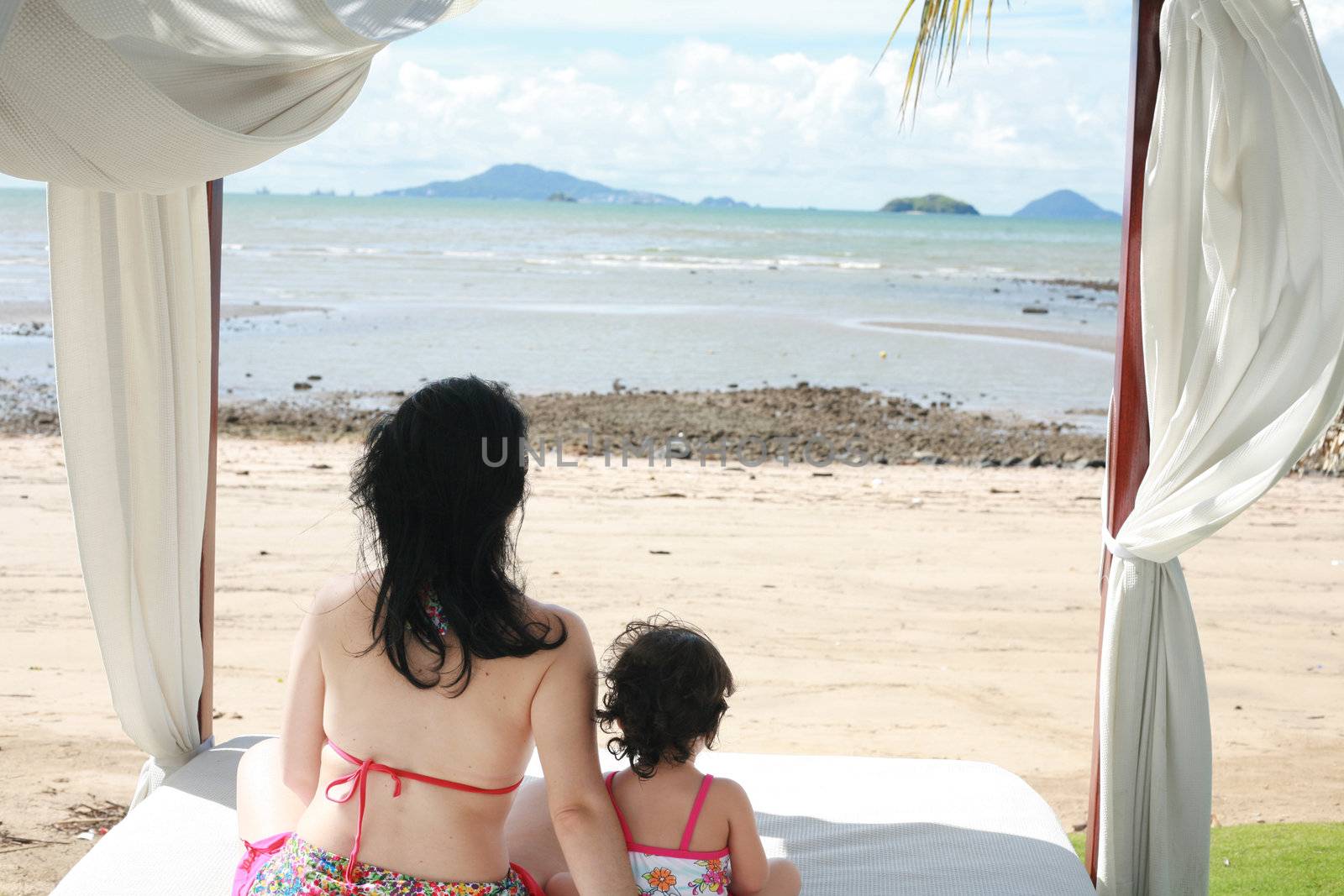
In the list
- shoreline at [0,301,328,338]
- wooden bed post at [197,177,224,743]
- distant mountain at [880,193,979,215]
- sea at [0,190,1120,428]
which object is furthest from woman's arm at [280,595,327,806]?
distant mountain at [880,193,979,215]

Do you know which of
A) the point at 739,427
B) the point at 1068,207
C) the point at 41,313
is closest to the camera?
the point at 739,427

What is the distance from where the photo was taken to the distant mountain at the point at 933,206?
4888cm

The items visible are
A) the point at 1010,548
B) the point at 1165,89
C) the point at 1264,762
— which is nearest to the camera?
the point at 1165,89

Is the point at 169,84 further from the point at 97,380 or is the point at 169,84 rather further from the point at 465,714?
the point at 465,714

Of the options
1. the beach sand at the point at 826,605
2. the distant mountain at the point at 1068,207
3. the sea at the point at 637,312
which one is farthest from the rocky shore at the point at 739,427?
the distant mountain at the point at 1068,207

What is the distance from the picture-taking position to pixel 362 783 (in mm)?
1497

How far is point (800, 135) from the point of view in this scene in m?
41.2

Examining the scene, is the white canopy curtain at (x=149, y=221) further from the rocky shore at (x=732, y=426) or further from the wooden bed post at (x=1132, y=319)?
the rocky shore at (x=732, y=426)

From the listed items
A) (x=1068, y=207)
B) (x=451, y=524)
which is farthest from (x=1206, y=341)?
(x=1068, y=207)

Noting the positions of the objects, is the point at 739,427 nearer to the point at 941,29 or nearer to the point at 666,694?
the point at 941,29

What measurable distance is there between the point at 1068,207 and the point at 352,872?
57453 millimetres

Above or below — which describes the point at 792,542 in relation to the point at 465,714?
below

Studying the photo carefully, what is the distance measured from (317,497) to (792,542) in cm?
Answer: 253

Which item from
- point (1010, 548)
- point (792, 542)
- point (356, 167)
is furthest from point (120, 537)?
point (356, 167)
